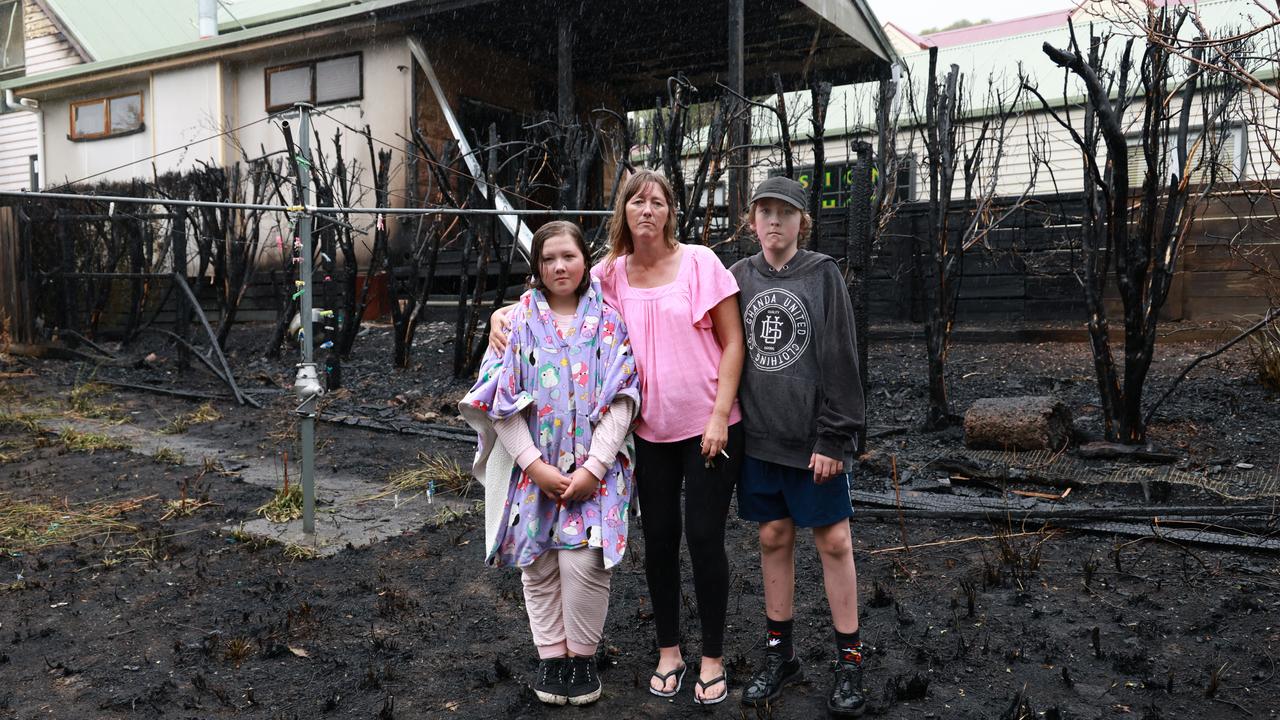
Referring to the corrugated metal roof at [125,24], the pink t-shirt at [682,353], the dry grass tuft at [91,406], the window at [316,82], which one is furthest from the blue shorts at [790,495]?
the corrugated metal roof at [125,24]

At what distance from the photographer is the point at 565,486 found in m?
2.91

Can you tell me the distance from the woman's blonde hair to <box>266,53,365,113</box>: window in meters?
11.4

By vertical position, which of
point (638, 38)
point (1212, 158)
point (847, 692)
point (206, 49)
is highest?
point (206, 49)

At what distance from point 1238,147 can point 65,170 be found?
66.8 feet

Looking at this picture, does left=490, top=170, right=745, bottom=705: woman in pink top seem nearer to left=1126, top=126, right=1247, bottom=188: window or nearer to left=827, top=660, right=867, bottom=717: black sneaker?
left=827, top=660, right=867, bottom=717: black sneaker

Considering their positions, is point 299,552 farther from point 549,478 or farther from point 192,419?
point 192,419

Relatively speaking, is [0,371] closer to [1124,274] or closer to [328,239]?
[328,239]

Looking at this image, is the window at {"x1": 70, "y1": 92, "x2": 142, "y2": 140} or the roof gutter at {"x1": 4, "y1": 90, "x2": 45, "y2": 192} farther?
the roof gutter at {"x1": 4, "y1": 90, "x2": 45, "y2": 192}

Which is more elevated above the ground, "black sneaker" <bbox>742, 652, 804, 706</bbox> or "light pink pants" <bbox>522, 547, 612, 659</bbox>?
"light pink pants" <bbox>522, 547, 612, 659</bbox>

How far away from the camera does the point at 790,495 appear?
9.44ft

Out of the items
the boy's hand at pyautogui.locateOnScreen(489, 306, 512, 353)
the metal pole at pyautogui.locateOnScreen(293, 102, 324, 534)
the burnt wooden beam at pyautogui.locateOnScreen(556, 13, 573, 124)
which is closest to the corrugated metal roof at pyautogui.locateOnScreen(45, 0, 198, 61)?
the burnt wooden beam at pyautogui.locateOnScreen(556, 13, 573, 124)

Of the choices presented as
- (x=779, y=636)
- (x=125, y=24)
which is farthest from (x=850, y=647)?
(x=125, y=24)

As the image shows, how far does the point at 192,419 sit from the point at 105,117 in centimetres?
1112

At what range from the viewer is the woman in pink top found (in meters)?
2.89
